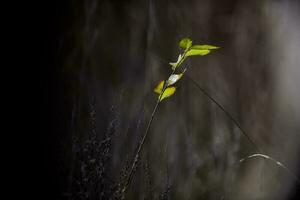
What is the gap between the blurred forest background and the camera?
1.58 metres

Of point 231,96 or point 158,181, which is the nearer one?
point 158,181

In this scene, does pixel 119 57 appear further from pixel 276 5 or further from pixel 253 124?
pixel 276 5

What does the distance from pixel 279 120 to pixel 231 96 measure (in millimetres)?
263

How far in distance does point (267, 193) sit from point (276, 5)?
880mm

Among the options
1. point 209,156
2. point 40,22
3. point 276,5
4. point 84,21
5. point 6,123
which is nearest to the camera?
point 6,123

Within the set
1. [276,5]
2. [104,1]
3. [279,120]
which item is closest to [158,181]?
[279,120]

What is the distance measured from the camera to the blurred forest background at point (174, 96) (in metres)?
1.58

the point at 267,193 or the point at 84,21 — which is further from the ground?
the point at 84,21

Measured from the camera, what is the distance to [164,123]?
1.89 metres

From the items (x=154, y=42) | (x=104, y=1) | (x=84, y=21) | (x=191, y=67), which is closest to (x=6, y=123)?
(x=84, y=21)

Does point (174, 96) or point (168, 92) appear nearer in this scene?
point (168, 92)

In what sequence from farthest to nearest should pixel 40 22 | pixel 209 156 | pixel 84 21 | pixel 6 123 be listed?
pixel 209 156 < pixel 84 21 < pixel 40 22 < pixel 6 123

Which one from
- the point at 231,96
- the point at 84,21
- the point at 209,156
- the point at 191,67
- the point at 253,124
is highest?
the point at 84,21

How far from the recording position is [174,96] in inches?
75.2
